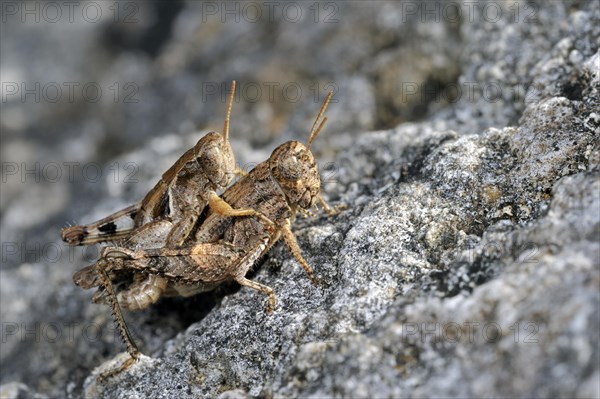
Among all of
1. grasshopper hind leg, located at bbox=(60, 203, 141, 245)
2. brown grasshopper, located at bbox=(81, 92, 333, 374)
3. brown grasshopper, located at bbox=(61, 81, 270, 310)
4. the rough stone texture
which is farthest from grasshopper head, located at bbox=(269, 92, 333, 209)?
grasshopper hind leg, located at bbox=(60, 203, 141, 245)

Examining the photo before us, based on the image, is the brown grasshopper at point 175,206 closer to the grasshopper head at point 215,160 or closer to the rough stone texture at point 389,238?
the grasshopper head at point 215,160

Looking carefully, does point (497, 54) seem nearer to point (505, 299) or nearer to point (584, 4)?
point (584, 4)

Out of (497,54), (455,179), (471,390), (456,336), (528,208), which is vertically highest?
(497,54)

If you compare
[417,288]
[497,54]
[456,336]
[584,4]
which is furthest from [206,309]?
[584,4]

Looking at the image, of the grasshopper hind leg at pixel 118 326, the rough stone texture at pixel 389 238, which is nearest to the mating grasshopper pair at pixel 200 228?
the grasshopper hind leg at pixel 118 326

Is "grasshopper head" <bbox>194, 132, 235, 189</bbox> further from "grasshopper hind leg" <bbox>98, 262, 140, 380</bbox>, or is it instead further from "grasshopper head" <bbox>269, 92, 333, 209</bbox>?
"grasshopper hind leg" <bbox>98, 262, 140, 380</bbox>

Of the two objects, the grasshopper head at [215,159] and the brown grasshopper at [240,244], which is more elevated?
the grasshopper head at [215,159]
